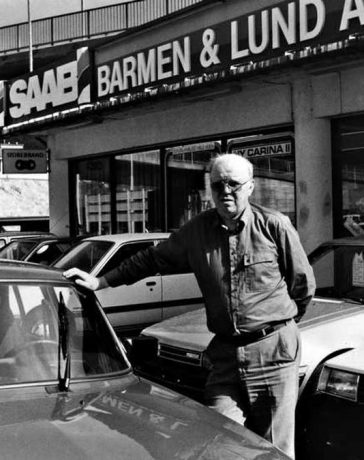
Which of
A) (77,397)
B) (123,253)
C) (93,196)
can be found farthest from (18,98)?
(77,397)

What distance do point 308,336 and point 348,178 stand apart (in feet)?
20.5

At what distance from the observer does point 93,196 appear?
51.3 feet

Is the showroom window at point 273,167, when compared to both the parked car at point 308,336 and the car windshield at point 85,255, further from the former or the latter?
the parked car at point 308,336

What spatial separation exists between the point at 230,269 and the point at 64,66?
411 inches

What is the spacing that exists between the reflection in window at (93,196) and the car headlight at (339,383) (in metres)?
11.5

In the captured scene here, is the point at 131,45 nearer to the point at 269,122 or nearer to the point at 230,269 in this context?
the point at 269,122

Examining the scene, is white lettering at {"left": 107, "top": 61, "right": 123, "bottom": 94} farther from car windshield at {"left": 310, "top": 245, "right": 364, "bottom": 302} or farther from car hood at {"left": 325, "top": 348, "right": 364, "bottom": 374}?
car hood at {"left": 325, "top": 348, "right": 364, "bottom": 374}

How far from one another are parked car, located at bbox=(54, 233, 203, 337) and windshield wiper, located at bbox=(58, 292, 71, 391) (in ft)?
16.2

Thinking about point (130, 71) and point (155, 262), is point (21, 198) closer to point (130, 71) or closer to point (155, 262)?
point (130, 71)

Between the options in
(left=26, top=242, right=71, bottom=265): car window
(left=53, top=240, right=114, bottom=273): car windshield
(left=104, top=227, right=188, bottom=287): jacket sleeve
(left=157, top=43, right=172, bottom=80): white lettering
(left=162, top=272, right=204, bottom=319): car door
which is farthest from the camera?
(left=157, top=43, right=172, bottom=80): white lettering

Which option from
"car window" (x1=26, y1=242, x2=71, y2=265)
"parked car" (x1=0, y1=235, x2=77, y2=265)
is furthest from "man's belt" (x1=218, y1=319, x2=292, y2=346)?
"car window" (x1=26, y1=242, x2=71, y2=265)

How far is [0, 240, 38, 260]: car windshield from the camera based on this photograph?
10.5 meters

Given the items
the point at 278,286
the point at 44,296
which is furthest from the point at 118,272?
the point at 278,286

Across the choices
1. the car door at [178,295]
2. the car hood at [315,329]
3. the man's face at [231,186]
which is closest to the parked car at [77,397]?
the man's face at [231,186]
